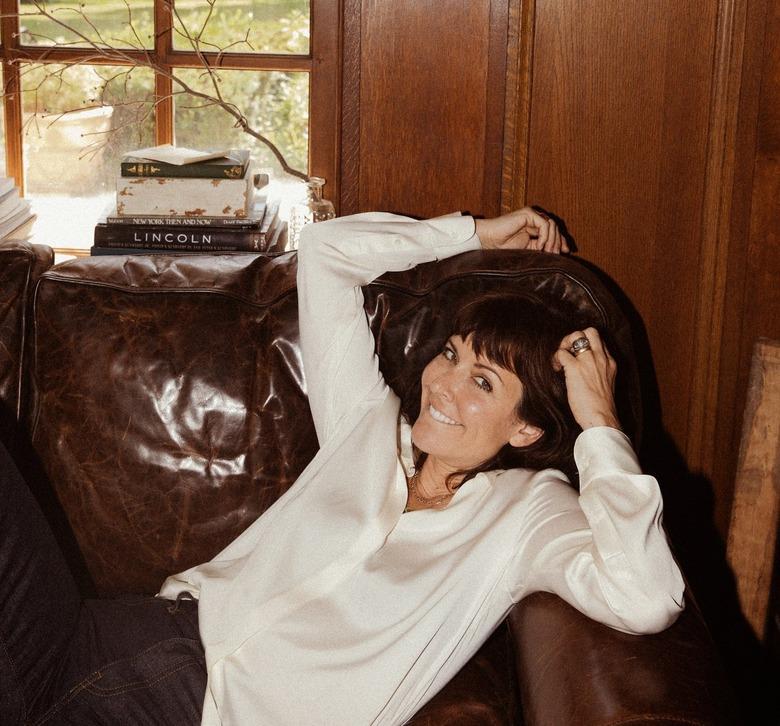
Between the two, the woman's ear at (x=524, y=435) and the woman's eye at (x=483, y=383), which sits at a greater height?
the woman's eye at (x=483, y=383)

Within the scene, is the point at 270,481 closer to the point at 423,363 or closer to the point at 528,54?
the point at 423,363

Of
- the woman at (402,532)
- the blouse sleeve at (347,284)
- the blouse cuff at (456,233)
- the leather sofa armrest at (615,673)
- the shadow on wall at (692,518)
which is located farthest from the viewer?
the shadow on wall at (692,518)

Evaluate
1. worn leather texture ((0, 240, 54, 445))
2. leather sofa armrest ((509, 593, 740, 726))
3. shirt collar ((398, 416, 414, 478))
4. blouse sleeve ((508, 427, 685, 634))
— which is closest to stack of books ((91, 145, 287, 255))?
worn leather texture ((0, 240, 54, 445))

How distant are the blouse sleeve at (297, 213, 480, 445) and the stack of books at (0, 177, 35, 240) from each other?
889 millimetres

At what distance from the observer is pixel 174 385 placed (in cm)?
174

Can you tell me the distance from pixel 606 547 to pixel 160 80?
5.28 feet

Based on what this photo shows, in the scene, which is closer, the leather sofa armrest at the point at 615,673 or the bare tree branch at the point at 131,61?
the leather sofa armrest at the point at 615,673

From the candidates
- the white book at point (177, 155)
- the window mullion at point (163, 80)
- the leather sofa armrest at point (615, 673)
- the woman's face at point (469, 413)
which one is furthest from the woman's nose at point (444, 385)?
the window mullion at point (163, 80)

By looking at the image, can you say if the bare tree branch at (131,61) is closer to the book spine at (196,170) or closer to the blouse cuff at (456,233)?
the book spine at (196,170)

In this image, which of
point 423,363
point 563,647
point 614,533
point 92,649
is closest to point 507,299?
point 423,363

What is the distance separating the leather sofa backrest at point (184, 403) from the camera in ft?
5.72

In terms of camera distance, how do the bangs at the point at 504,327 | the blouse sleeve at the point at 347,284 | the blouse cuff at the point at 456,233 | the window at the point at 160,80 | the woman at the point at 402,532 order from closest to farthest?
the woman at the point at 402,532 → the bangs at the point at 504,327 → the blouse sleeve at the point at 347,284 → the blouse cuff at the point at 456,233 → the window at the point at 160,80

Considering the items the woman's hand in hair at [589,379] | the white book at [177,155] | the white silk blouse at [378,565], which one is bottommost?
the white silk blouse at [378,565]

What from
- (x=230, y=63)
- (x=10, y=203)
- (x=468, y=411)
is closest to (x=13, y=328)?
(x=10, y=203)
